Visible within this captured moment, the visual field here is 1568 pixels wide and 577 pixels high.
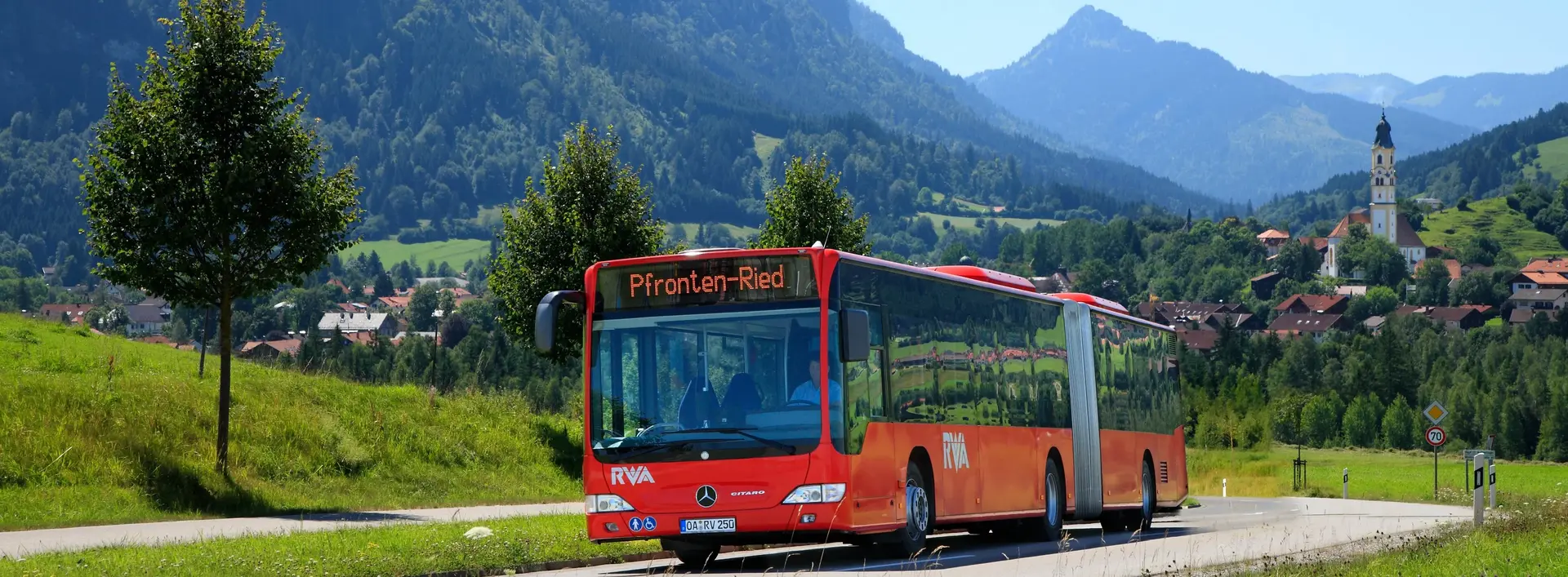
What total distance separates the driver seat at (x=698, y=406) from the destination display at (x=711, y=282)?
2.87ft

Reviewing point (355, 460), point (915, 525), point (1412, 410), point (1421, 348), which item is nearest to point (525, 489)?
point (355, 460)

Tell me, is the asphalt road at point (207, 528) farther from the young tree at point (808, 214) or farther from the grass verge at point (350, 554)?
the young tree at point (808, 214)

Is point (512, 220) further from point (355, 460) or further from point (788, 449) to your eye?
point (788, 449)

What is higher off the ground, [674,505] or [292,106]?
[292,106]

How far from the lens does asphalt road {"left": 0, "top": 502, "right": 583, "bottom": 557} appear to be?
1734 centimetres

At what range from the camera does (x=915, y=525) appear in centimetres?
1767

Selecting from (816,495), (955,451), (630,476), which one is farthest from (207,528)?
(955,451)

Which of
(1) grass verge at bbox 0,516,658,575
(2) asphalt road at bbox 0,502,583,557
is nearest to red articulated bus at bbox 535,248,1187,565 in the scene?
(1) grass verge at bbox 0,516,658,575

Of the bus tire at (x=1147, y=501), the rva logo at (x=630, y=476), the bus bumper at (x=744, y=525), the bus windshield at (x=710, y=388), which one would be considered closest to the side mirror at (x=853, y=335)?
the bus windshield at (x=710, y=388)

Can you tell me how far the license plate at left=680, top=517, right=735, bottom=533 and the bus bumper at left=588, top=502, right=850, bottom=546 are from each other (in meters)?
0.02

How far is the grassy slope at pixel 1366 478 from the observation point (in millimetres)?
53719

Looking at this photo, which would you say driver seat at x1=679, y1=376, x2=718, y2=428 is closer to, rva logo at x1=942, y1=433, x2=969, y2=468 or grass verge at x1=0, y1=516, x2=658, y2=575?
grass verge at x1=0, y1=516, x2=658, y2=575

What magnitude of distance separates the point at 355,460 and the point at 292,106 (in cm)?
558

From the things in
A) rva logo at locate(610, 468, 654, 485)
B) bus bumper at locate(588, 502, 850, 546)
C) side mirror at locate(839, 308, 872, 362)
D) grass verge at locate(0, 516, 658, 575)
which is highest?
side mirror at locate(839, 308, 872, 362)
